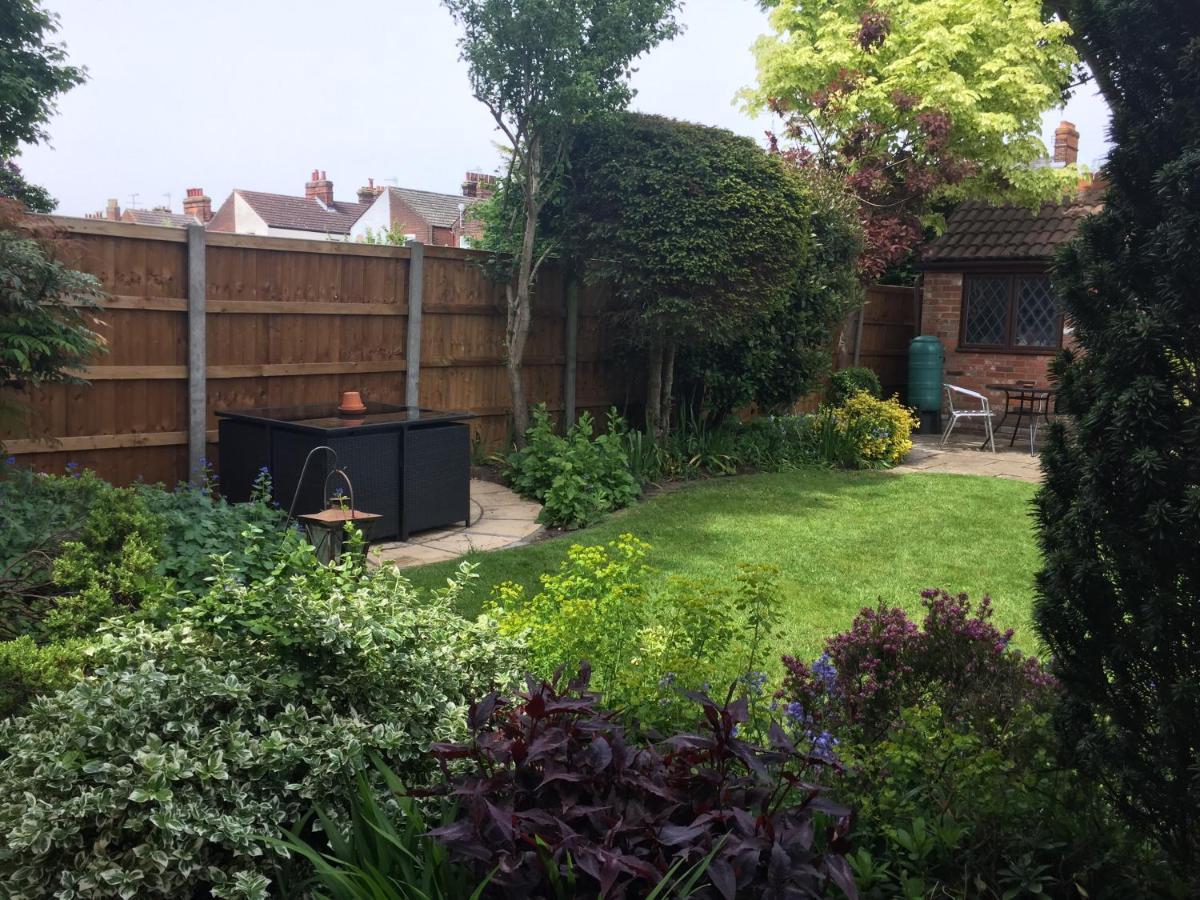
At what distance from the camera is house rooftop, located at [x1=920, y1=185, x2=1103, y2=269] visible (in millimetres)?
16344

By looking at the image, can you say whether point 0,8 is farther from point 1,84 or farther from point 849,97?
point 849,97

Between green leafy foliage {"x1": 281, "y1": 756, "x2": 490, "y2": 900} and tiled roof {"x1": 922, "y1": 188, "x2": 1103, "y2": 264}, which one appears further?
tiled roof {"x1": 922, "y1": 188, "x2": 1103, "y2": 264}

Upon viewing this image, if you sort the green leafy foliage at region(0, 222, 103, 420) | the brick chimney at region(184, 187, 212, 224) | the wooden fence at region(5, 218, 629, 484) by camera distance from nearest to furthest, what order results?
the green leafy foliage at region(0, 222, 103, 420) < the wooden fence at region(5, 218, 629, 484) < the brick chimney at region(184, 187, 212, 224)

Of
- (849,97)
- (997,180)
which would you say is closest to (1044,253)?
(997,180)

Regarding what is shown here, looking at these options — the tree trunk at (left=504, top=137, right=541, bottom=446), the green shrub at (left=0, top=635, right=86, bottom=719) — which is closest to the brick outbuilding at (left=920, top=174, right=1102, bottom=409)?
the tree trunk at (left=504, top=137, right=541, bottom=446)

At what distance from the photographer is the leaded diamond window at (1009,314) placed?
1633cm

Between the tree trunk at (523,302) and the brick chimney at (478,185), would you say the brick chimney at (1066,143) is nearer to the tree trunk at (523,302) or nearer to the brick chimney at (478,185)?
the brick chimney at (478,185)

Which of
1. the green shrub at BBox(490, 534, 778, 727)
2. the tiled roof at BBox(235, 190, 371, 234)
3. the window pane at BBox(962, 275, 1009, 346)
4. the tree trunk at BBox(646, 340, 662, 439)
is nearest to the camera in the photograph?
the green shrub at BBox(490, 534, 778, 727)

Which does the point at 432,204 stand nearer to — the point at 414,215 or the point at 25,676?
the point at 414,215

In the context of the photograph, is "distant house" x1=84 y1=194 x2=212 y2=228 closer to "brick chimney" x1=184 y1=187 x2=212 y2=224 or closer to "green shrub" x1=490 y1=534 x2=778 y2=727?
"brick chimney" x1=184 y1=187 x2=212 y2=224

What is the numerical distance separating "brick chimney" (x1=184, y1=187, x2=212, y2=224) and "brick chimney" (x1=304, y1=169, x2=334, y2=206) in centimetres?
643

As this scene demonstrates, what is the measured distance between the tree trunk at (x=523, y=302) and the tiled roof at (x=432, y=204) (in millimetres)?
35547

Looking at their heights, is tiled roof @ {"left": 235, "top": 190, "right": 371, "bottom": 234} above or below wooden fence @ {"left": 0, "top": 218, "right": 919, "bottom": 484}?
above

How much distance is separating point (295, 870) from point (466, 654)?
31.6 inches
